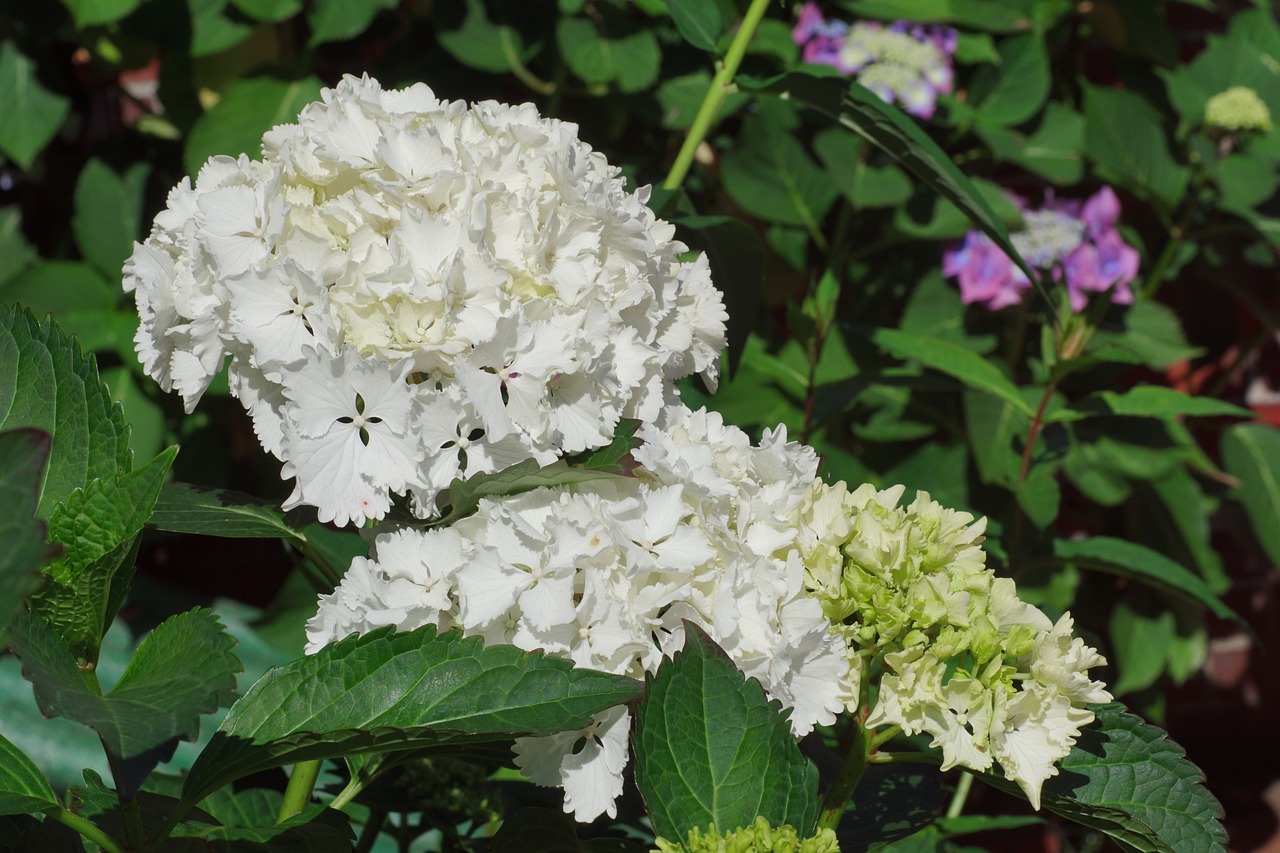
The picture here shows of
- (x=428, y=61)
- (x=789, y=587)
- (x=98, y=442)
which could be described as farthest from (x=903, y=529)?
(x=428, y=61)

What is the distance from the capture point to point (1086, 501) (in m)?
2.12

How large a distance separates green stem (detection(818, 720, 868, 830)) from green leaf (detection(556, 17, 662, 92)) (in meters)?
1.11

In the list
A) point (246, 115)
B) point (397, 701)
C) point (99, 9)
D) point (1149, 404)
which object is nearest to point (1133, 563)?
point (1149, 404)

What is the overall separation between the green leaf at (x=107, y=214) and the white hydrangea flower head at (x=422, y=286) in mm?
1057

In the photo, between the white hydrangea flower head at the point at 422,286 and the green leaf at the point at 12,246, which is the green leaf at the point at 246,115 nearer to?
the green leaf at the point at 12,246

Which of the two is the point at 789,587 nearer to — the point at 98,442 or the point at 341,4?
the point at 98,442

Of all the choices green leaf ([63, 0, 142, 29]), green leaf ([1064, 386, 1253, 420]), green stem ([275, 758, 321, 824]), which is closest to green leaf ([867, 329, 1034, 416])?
green leaf ([1064, 386, 1253, 420])

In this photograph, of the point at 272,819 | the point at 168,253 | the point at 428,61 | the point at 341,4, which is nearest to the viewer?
the point at 168,253

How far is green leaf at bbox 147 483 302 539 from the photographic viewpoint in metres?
0.67

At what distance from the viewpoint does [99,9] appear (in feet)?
4.79

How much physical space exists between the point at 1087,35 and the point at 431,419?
1.93 meters

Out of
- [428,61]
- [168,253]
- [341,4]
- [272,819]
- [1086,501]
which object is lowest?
[1086,501]

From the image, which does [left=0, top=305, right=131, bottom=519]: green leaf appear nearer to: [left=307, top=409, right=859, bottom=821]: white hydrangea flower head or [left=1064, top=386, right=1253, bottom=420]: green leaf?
[left=307, top=409, right=859, bottom=821]: white hydrangea flower head

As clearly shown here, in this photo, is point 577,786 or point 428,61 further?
point 428,61
